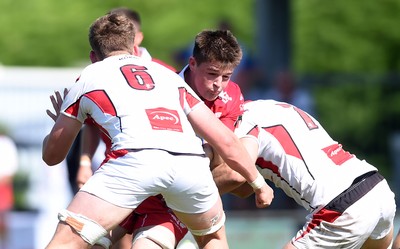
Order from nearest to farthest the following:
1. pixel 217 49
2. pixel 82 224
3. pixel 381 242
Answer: pixel 82 224
pixel 217 49
pixel 381 242

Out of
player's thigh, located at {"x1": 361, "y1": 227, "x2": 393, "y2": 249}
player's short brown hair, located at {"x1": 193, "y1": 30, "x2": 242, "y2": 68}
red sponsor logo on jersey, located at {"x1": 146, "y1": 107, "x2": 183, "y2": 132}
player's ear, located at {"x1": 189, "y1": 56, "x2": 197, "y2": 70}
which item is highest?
player's short brown hair, located at {"x1": 193, "y1": 30, "x2": 242, "y2": 68}

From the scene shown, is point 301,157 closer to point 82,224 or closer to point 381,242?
point 381,242

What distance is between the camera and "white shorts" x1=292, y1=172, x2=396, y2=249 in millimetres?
7027

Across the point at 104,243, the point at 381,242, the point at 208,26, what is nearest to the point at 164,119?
the point at 104,243

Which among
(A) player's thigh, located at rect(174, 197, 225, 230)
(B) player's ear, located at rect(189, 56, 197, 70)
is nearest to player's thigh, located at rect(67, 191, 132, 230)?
(A) player's thigh, located at rect(174, 197, 225, 230)

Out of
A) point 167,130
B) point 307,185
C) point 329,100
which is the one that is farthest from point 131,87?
point 329,100

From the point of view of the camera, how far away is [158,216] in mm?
6914

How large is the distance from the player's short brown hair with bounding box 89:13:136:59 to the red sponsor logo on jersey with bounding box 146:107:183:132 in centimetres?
58

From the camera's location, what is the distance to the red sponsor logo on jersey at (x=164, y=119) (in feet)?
20.4

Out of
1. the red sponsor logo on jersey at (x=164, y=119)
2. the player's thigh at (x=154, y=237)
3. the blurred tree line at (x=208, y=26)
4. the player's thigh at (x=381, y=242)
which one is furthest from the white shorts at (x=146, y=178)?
the blurred tree line at (x=208, y=26)

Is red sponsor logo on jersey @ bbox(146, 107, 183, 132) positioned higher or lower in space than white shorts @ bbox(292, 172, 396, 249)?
higher

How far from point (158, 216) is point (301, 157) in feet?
3.46

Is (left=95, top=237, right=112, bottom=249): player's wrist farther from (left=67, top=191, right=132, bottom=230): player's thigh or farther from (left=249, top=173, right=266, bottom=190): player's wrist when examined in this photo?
(left=249, top=173, right=266, bottom=190): player's wrist

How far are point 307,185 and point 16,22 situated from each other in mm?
19663
